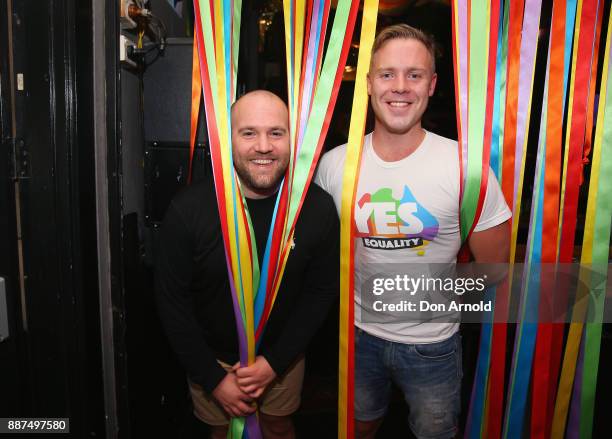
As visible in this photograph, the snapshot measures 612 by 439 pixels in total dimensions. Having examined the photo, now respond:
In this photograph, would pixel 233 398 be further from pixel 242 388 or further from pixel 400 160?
pixel 400 160

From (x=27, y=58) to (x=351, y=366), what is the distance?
1250mm

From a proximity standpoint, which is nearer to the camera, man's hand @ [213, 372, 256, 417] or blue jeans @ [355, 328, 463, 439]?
man's hand @ [213, 372, 256, 417]

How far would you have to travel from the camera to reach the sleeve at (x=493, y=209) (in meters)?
1.21

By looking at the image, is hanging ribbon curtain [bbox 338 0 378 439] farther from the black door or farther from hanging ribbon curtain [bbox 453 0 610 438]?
the black door

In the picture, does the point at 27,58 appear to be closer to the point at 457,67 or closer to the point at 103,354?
the point at 103,354

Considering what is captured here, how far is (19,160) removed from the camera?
4.07ft

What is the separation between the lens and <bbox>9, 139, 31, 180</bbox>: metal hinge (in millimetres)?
1230

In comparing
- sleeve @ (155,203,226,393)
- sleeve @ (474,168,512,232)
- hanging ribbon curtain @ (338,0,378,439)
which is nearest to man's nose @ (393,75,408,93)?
hanging ribbon curtain @ (338,0,378,439)

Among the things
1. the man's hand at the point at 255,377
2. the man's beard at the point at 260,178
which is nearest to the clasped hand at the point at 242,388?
the man's hand at the point at 255,377

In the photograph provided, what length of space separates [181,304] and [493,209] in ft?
3.17

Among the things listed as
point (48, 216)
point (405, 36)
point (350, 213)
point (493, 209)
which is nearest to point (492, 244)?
point (493, 209)

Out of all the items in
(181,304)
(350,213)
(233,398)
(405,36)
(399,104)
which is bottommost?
(233,398)

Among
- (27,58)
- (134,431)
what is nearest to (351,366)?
(134,431)

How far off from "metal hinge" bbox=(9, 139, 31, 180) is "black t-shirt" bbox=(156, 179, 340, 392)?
0.42 m
